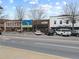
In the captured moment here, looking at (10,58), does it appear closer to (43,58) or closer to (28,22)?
(43,58)

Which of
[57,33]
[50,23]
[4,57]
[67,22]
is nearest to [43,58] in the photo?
[4,57]

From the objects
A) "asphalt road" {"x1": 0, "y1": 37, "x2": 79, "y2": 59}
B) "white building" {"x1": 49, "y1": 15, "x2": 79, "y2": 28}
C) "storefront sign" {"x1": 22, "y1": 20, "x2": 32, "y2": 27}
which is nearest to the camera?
"asphalt road" {"x1": 0, "y1": 37, "x2": 79, "y2": 59}

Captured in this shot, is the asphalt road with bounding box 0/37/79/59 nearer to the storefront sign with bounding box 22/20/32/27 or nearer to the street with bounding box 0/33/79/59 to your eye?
the street with bounding box 0/33/79/59

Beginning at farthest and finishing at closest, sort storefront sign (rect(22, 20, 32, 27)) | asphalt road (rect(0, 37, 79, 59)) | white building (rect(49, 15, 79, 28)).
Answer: storefront sign (rect(22, 20, 32, 27)) → white building (rect(49, 15, 79, 28)) → asphalt road (rect(0, 37, 79, 59))

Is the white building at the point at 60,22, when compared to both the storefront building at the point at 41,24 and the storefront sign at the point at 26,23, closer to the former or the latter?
the storefront building at the point at 41,24

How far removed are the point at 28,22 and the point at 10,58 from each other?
89723mm

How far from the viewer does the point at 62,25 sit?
9331 cm

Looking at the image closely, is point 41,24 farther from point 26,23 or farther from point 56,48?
point 56,48

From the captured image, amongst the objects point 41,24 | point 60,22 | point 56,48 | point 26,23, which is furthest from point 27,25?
point 56,48

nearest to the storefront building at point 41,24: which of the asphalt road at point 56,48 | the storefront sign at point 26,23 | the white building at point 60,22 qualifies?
the storefront sign at point 26,23

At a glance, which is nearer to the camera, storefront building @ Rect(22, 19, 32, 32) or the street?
the street

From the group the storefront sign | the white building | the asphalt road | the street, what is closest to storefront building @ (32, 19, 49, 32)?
the storefront sign

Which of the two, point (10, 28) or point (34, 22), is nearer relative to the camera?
point (34, 22)

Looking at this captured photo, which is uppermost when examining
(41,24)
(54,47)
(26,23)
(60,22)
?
(60,22)
